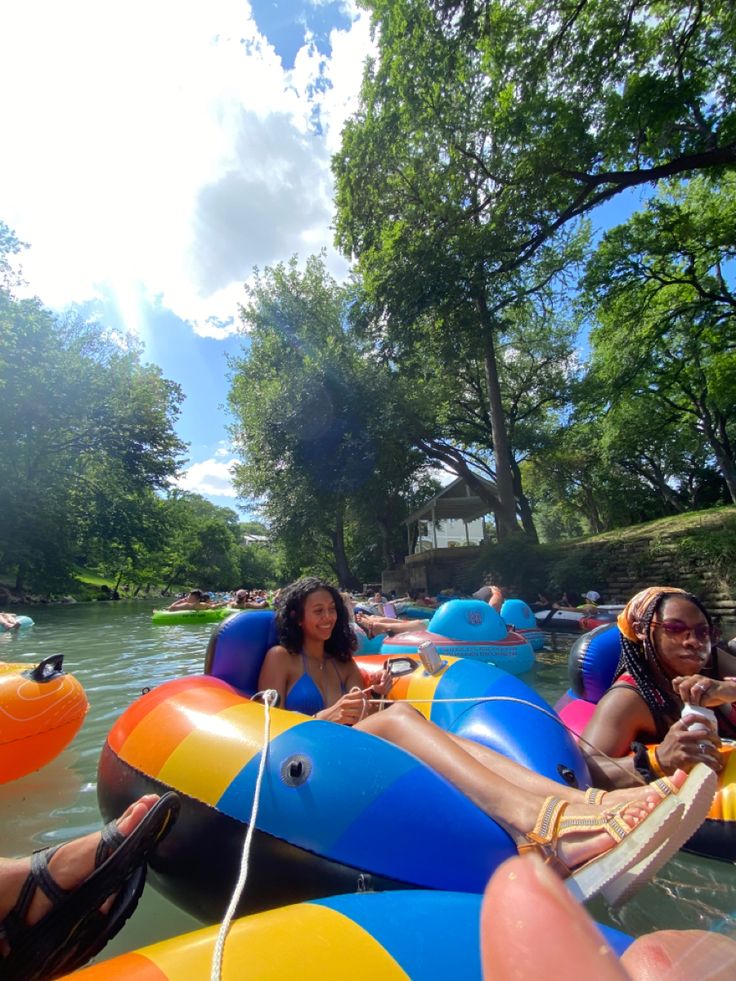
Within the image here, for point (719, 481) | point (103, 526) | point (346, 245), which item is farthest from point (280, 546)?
point (719, 481)

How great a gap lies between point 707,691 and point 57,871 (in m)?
2.45

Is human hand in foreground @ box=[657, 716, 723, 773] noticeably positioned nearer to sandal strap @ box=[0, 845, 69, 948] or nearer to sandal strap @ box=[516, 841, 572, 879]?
sandal strap @ box=[516, 841, 572, 879]

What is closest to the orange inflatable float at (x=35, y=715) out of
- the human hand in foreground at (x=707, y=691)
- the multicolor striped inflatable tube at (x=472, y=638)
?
the multicolor striped inflatable tube at (x=472, y=638)

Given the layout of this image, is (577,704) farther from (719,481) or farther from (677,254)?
(719,481)

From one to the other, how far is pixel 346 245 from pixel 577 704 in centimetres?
1324

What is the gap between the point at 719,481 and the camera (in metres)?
26.1

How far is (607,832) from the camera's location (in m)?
1.55

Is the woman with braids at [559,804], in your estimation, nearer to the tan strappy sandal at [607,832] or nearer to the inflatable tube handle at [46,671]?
the tan strappy sandal at [607,832]

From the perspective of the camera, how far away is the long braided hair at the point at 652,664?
8.27ft

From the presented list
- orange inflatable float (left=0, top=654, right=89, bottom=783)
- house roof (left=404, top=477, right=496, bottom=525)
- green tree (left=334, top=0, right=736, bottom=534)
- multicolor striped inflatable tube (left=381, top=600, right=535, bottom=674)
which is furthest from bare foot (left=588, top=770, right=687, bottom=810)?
house roof (left=404, top=477, right=496, bottom=525)

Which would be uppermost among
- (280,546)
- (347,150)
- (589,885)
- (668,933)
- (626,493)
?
(347,150)

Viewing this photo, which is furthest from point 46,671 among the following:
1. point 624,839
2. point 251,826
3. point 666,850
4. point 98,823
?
point 666,850

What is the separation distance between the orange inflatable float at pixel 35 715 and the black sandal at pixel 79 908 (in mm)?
2085

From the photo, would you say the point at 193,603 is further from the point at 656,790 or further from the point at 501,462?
the point at 656,790
